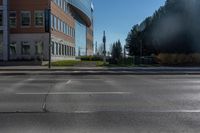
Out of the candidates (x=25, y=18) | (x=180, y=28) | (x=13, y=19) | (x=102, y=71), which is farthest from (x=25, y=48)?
(x=102, y=71)

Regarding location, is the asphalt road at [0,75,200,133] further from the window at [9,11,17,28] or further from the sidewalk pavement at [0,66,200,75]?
the window at [9,11,17,28]

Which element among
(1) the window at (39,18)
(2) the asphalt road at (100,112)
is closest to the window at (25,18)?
(1) the window at (39,18)

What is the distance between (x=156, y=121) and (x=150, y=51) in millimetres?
70993

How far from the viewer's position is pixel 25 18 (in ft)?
197

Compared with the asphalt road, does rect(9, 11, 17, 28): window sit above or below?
above

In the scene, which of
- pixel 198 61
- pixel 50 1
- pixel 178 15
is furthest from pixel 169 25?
pixel 50 1

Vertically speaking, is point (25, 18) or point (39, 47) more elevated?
point (25, 18)

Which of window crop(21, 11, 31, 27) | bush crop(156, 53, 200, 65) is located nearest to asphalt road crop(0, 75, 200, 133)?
bush crop(156, 53, 200, 65)

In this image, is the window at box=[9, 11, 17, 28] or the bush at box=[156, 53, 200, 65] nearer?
the bush at box=[156, 53, 200, 65]

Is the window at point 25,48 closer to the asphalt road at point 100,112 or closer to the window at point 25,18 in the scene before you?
the window at point 25,18

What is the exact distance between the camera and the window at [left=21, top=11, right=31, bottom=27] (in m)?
59.8

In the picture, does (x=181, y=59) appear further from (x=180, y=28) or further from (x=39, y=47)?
(x=39, y=47)

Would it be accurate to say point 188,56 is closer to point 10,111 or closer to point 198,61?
point 198,61

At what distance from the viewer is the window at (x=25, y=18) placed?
196ft
